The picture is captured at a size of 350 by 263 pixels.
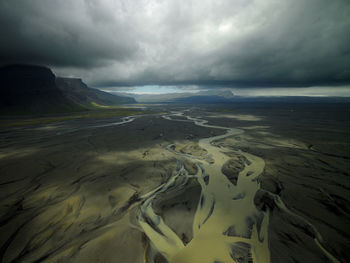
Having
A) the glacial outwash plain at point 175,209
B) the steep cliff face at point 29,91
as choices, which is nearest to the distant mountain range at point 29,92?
the steep cliff face at point 29,91

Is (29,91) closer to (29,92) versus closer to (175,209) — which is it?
(29,92)

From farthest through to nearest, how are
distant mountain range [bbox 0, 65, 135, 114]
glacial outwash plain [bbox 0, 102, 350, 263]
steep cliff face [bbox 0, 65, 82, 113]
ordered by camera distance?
1. steep cliff face [bbox 0, 65, 82, 113]
2. distant mountain range [bbox 0, 65, 135, 114]
3. glacial outwash plain [bbox 0, 102, 350, 263]

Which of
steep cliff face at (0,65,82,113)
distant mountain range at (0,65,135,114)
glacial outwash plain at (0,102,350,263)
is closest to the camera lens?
glacial outwash plain at (0,102,350,263)

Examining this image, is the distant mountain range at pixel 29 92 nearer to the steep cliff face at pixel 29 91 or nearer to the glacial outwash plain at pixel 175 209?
the steep cliff face at pixel 29 91

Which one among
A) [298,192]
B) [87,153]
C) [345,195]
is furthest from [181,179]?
[87,153]

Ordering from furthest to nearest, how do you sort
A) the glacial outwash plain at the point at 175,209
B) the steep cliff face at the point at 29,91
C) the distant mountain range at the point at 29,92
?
the steep cliff face at the point at 29,91, the distant mountain range at the point at 29,92, the glacial outwash plain at the point at 175,209

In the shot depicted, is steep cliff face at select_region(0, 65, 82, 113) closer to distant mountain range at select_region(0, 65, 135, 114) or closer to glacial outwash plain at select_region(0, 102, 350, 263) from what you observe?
distant mountain range at select_region(0, 65, 135, 114)

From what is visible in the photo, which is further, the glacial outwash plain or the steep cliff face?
the steep cliff face

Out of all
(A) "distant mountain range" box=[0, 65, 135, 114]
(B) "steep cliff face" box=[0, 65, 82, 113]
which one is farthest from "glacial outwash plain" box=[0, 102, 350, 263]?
(B) "steep cliff face" box=[0, 65, 82, 113]

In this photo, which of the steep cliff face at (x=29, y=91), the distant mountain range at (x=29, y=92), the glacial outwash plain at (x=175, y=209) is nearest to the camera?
the glacial outwash plain at (x=175, y=209)
